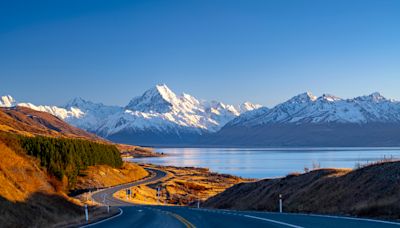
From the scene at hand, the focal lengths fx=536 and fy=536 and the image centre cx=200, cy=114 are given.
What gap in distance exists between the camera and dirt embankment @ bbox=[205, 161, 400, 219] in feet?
77.4

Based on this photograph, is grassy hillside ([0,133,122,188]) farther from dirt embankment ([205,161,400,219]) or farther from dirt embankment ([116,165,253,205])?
dirt embankment ([205,161,400,219])

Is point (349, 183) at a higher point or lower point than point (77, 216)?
higher

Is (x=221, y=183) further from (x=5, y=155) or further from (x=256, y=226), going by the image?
(x=256, y=226)

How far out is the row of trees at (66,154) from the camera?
302ft

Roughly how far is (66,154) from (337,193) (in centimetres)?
8188

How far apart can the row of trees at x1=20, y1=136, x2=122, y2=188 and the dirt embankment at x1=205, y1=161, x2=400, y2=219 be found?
4192 centimetres

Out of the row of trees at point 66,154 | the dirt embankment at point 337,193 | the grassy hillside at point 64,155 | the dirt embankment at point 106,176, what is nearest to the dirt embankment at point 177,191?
the dirt embankment at point 106,176

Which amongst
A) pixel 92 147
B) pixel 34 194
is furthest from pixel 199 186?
pixel 34 194

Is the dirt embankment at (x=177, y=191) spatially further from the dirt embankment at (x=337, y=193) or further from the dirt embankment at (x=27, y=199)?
the dirt embankment at (x=27, y=199)

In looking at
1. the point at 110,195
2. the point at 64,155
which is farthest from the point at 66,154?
the point at 110,195

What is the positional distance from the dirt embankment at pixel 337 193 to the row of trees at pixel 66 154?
41925mm

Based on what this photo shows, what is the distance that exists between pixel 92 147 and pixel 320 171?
322 feet

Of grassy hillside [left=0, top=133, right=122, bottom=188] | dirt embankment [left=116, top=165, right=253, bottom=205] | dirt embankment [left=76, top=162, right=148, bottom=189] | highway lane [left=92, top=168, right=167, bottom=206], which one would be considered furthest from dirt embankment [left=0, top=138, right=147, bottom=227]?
dirt embankment [left=76, top=162, right=148, bottom=189]

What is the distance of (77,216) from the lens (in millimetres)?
35594
